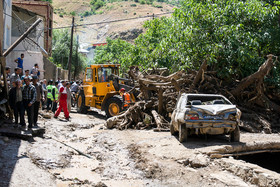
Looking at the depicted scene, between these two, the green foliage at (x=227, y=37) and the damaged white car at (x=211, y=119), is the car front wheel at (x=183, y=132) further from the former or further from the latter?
the green foliage at (x=227, y=37)

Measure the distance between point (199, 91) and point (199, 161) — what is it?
22.2 ft

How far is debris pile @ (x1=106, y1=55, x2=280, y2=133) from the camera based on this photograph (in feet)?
45.1

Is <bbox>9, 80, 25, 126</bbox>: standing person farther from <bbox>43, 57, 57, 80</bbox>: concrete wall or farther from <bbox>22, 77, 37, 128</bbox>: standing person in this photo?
<bbox>43, 57, 57, 80</bbox>: concrete wall

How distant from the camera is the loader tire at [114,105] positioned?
16516 mm

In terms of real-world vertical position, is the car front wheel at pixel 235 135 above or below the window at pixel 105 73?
below

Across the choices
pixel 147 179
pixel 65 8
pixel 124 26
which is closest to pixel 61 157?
pixel 147 179

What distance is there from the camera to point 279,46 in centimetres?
1521

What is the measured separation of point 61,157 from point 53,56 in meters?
38.5

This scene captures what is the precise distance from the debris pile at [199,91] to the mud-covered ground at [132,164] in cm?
328

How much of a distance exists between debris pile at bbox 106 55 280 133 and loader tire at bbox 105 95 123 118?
5.19ft

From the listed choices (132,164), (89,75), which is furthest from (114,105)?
(132,164)

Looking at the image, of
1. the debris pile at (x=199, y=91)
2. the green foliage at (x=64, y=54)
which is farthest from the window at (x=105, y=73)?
the green foliage at (x=64, y=54)

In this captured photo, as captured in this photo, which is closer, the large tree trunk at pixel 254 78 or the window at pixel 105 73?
the large tree trunk at pixel 254 78

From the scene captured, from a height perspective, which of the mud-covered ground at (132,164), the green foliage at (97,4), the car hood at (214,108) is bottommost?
the mud-covered ground at (132,164)
